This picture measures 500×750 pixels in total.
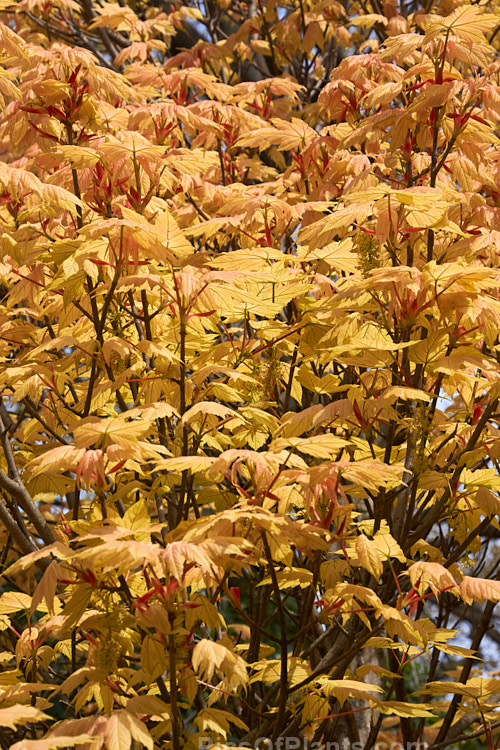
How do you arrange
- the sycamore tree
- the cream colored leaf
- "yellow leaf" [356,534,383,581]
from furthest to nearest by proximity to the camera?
the cream colored leaf → "yellow leaf" [356,534,383,581] → the sycamore tree

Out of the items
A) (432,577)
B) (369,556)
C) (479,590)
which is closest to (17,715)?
(369,556)

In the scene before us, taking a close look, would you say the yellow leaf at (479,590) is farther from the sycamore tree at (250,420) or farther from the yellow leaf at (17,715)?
the yellow leaf at (17,715)

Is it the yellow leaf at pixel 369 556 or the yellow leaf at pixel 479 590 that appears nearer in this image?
the yellow leaf at pixel 369 556

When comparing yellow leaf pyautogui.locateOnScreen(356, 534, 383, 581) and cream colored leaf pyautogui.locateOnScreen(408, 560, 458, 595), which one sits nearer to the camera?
yellow leaf pyautogui.locateOnScreen(356, 534, 383, 581)

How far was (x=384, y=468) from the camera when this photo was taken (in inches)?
88.0

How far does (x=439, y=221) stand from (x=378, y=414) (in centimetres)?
71

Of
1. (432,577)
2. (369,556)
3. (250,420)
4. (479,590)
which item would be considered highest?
(250,420)

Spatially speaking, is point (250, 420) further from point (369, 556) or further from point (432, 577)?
point (432, 577)

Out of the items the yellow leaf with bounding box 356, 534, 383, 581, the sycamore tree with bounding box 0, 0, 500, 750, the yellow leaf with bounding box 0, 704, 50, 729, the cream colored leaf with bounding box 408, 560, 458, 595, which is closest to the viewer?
the yellow leaf with bounding box 0, 704, 50, 729

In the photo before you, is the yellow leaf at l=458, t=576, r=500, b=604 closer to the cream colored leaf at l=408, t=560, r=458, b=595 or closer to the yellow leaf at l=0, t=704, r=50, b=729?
the cream colored leaf at l=408, t=560, r=458, b=595

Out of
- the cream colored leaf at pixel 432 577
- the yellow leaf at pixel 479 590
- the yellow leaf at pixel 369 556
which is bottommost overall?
the yellow leaf at pixel 479 590

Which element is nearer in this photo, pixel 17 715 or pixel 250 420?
pixel 17 715

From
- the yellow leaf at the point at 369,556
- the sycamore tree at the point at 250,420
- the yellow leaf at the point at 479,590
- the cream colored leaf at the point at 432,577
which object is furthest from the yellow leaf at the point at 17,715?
the yellow leaf at the point at 479,590

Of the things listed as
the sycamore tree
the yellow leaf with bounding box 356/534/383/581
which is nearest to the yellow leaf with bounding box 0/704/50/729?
the sycamore tree
